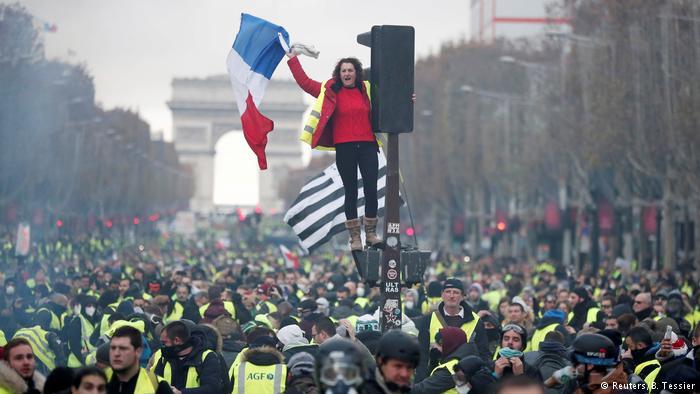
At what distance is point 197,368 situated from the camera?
34.4 feet

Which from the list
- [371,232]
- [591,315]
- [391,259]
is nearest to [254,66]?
[371,232]

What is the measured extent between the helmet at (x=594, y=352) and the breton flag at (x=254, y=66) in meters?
4.29

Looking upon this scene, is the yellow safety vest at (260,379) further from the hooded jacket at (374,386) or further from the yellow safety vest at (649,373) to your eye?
the hooded jacket at (374,386)

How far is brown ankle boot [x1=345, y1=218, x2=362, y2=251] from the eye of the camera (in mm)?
11203

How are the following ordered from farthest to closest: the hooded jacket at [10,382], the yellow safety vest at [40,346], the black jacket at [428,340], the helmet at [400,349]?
the yellow safety vest at [40,346] → the black jacket at [428,340] → the hooded jacket at [10,382] → the helmet at [400,349]

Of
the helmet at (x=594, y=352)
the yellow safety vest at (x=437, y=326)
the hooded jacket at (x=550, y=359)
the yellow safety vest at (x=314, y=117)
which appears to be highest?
the yellow safety vest at (x=314, y=117)

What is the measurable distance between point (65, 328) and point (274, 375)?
18.6 feet

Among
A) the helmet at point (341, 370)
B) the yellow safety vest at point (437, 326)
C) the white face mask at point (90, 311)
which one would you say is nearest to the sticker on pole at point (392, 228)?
the yellow safety vest at point (437, 326)

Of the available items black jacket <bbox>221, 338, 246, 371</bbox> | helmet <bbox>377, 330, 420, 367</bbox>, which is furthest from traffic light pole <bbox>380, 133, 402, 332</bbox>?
helmet <bbox>377, 330, 420, 367</bbox>

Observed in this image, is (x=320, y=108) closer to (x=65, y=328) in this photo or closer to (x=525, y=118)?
(x=65, y=328)

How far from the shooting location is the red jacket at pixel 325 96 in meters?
11.0

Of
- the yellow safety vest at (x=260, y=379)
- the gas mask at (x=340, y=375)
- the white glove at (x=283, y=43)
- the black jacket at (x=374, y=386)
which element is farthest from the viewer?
the white glove at (x=283, y=43)

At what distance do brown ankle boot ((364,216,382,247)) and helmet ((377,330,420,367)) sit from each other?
3.49 m

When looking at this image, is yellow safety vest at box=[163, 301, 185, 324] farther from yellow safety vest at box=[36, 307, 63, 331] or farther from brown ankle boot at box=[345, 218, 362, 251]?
brown ankle boot at box=[345, 218, 362, 251]
